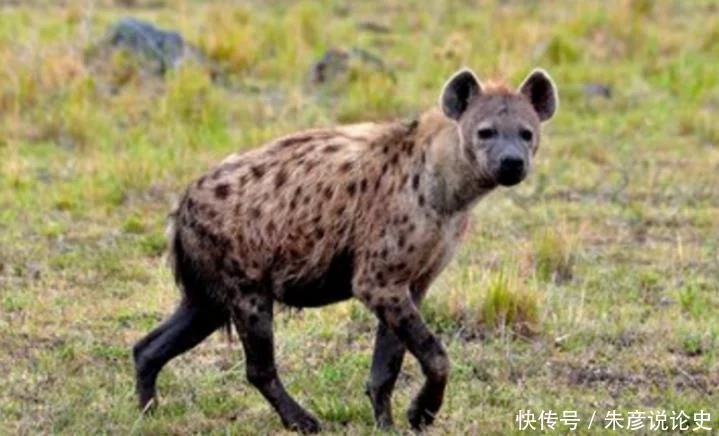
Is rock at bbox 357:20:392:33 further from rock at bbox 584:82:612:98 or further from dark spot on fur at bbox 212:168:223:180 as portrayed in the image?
dark spot on fur at bbox 212:168:223:180

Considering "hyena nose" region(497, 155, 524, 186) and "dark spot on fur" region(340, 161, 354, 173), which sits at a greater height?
"hyena nose" region(497, 155, 524, 186)

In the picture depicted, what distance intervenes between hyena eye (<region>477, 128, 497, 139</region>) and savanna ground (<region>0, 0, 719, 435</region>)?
36.2 inches

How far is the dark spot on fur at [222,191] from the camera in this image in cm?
643

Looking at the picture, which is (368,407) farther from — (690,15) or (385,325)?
(690,15)

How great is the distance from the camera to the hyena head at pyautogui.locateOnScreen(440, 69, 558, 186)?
240 inches

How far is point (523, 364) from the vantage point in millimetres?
7309

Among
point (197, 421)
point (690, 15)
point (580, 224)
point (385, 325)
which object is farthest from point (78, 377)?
point (690, 15)

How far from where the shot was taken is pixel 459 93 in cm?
633

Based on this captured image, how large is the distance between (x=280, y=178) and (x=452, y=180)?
1.81 feet

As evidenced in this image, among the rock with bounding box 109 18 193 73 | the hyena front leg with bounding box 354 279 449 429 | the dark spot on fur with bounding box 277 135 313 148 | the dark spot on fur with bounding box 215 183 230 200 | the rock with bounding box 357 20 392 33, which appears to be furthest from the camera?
the rock with bounding box 357 20 392 33

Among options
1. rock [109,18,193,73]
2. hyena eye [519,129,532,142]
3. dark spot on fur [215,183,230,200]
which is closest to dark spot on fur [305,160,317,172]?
dark spot on fur [215,183,230,200]

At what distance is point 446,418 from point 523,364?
80 centimetres

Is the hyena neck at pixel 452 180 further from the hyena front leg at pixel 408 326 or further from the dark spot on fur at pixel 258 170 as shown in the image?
the dark spot on fur at pixel 258 170

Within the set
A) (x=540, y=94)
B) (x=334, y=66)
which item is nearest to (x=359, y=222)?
(x=540, y=94)
